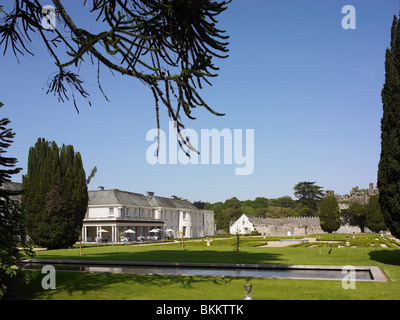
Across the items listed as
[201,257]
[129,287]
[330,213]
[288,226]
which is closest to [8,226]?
[129,287]

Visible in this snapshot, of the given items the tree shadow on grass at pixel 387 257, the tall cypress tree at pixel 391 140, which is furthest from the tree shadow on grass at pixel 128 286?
the tree shadow on grass at pixel 387 257

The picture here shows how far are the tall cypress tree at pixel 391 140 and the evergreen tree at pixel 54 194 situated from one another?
1003 inches

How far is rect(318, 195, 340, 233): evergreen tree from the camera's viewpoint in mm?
69875

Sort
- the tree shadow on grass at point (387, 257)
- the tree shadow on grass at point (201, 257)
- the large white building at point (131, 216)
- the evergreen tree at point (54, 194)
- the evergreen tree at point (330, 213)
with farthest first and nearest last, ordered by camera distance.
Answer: the evergreen tree at point (330, 213) < the large white building at point (131, 216) < the evergreen tree at point (54, 194) < the tree shadow on grass at point (201, 257) < the tree shadow on grass at point (387, 257)

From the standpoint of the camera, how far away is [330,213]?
6981cm

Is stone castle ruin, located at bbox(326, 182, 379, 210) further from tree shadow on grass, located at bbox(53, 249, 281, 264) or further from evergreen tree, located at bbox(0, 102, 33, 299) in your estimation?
evergreen tree, located at bbox(0, 102, 33, 299)

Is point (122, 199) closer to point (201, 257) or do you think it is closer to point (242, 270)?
point (201, 257)

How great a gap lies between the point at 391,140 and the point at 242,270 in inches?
332

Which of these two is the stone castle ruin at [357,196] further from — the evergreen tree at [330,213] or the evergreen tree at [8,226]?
the evergreen tree at [8,226]

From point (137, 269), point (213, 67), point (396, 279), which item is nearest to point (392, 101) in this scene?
point (396, 279)

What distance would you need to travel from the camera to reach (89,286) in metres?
11.4

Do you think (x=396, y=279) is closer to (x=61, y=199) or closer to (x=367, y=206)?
(x=61, y=199)

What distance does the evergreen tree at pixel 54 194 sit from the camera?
34906 millimetres
